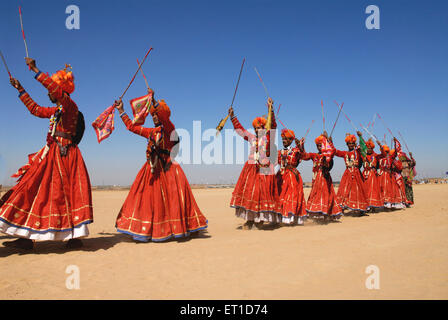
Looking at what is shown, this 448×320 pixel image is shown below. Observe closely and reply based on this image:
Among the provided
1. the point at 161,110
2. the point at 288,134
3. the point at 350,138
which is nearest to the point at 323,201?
the point at 288,134

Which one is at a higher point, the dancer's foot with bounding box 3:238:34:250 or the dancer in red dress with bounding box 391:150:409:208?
the dancer in red dress with bounding box 391:150:409:208

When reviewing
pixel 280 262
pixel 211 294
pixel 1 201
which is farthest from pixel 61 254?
pixel 280 262

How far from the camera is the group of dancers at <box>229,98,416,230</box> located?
7652 mm

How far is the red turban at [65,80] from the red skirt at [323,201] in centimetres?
653

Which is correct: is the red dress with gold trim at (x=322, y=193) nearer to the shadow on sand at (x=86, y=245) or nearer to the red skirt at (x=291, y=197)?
the red skirt at (x=291, y=197)

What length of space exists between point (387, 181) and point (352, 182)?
9.78 feet

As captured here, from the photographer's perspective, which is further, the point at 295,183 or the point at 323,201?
the point at 323,201

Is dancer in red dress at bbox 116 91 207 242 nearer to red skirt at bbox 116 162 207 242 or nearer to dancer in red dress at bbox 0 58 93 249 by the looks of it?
red skirt at bbox 116 162 207 242

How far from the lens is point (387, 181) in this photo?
42.2 ft

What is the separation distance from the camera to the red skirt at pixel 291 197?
7914mm

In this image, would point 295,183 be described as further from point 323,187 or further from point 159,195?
point 159,195

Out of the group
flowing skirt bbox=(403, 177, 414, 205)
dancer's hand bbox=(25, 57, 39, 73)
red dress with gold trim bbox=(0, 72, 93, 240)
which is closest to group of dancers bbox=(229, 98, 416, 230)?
flowing skirt bbox=(403, 177, 414, 205)
